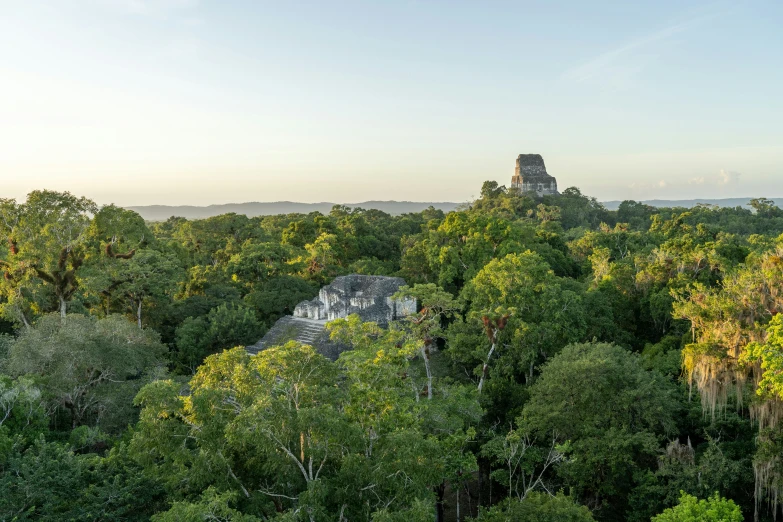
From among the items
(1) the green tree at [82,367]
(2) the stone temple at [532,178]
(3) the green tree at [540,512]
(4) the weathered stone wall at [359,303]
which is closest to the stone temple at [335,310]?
(4) the weathered stone wall at [359,303]

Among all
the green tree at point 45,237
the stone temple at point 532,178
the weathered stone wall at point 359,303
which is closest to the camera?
the green tree at point 45,237

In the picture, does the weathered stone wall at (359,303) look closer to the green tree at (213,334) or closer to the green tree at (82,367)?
the green tree at (213,334)

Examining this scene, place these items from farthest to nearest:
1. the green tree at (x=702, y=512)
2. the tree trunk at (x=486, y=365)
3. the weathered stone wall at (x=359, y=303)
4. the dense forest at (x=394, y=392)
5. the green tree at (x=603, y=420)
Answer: the weathered stone wall at (x=359, y=303) < the tree trunk at (x=486, y=365) < the green tree at (x=603, y=420) < the green tree at (x=702, y=512) < the dense forest at (x=394, y=392)

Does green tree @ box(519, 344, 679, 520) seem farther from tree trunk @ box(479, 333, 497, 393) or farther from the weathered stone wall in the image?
the weathered stone wall

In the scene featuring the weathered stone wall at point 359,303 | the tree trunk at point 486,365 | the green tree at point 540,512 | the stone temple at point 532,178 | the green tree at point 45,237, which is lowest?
the green tree at point 540,512

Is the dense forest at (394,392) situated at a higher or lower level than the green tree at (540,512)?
higher

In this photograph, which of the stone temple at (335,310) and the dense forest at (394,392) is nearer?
the dense forest at (394,392)

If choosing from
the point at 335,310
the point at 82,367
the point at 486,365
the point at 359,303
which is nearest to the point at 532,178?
the point at 359,303
